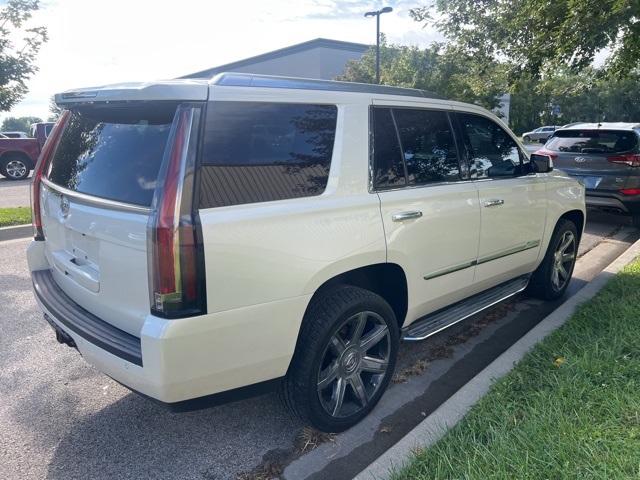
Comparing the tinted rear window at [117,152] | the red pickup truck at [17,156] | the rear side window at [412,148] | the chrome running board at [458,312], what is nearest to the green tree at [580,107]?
the red pickup truck at [17,156]

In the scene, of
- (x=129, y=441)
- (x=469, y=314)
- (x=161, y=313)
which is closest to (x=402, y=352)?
(x=469, y=314)

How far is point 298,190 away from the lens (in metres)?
2.57

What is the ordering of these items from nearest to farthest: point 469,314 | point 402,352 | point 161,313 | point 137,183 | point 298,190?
point 161,313 < point 137,183 < point 298,190 < point 469,314 < point 402,352

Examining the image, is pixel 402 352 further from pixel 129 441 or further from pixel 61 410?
pixel 61 410

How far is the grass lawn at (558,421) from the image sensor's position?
88.0 inches

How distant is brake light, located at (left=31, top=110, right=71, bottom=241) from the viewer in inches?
127

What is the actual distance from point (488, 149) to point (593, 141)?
5.72 meters

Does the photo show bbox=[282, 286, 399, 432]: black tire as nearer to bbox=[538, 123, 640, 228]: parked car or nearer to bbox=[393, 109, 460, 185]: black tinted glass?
bbox=[393, 109, 460, 185]: black tinted glass

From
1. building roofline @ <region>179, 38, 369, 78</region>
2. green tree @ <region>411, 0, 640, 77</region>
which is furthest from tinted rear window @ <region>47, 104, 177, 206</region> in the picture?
building roofline @ <region>179, 38, 369, 78</region>

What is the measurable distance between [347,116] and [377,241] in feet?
2.44

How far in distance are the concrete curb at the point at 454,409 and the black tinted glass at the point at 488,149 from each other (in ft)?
4.17

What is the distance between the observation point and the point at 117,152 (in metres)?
2.58

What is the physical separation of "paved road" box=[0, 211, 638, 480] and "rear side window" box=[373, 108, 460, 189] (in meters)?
1.42

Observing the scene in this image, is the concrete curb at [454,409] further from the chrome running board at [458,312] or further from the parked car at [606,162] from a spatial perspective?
the parked car at [606,162]
